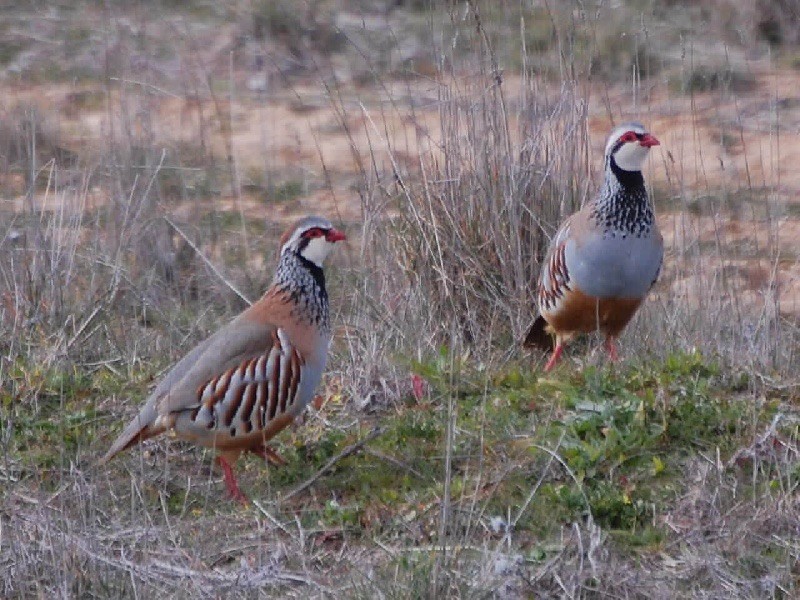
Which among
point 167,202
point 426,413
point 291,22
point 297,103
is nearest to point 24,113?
point 167,202

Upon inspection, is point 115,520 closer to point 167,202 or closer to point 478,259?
point 478,259

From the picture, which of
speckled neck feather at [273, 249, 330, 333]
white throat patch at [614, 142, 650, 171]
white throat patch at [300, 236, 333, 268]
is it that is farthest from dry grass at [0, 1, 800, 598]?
white throat patch at [300, 236, 333, 268]

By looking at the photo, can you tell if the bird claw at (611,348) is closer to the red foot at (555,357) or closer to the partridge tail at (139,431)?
the red foot at (555,357)

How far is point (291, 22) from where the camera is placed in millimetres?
12141

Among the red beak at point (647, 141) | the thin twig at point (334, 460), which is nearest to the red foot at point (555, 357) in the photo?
the red beak at point (647, 141)

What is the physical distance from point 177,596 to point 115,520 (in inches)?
28.6

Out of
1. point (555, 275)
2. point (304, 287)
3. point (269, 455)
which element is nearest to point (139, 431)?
point (269, 455)

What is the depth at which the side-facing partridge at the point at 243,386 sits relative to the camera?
16.9ft

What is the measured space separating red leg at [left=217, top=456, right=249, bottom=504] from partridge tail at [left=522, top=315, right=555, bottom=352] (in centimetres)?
192

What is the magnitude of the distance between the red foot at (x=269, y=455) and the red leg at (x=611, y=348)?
1533mm

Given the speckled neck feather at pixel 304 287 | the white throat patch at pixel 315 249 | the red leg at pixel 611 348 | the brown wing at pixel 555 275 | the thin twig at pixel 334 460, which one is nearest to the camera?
the thin twig at pixel 334 460

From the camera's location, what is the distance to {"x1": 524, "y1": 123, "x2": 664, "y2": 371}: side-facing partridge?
21.1ft

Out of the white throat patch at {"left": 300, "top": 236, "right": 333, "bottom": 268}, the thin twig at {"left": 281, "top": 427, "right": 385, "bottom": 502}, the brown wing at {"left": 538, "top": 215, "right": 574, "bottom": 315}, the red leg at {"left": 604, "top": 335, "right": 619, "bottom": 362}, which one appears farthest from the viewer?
the brown wing at {"left": 538, "top": 215, "right": 574, "bottom": 315}

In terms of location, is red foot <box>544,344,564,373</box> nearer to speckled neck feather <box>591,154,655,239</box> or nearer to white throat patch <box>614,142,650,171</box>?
speckled neck feather <box>591,154,655,239</box>
